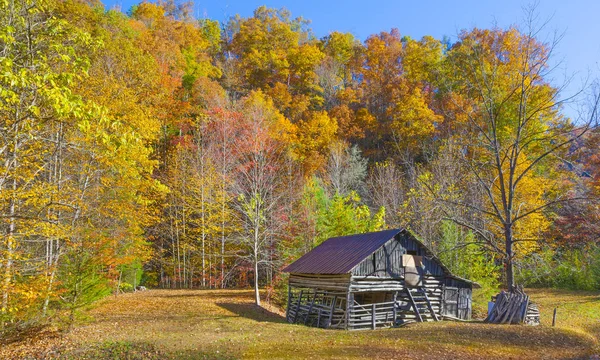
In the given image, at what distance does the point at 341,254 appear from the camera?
20.2m

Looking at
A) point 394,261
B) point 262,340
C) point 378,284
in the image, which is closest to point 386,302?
point 378,284

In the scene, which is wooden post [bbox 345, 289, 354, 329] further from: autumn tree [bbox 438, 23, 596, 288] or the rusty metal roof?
autumn tree [bbox 438, 23, 596, 288]

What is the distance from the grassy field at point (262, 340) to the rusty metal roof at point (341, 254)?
10.4ft

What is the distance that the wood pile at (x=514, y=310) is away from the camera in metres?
16.8

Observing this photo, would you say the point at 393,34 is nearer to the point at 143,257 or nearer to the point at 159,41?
the point at 159,41

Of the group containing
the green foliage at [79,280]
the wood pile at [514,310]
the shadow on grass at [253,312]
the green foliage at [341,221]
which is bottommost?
the shadow on grass at [253,312]

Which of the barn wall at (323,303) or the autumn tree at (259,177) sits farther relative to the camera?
the autumn tree at (259,177)

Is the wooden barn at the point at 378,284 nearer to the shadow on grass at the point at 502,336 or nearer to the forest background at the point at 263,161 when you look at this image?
the forest background at the point at 263,161

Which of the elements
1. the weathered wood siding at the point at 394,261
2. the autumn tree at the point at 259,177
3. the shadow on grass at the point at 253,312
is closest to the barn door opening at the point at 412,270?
the weathered wood siding at the point at 394,261

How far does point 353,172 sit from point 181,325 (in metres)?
22.5

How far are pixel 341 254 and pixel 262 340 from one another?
288 inches

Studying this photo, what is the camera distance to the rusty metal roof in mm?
18766

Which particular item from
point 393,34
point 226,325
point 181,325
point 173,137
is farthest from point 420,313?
point 393,34

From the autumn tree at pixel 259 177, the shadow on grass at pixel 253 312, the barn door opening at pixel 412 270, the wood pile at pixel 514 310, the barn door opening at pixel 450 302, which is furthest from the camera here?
the autumn tree at pixel 259 177
